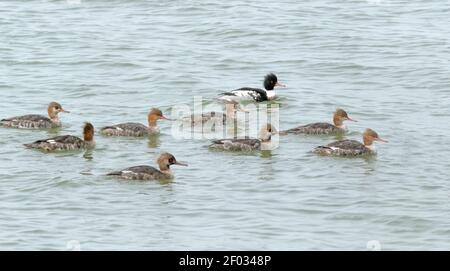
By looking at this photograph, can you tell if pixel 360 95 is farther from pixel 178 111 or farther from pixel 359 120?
pixel 178 111

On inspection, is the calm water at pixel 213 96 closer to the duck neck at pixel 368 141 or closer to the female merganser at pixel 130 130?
the female merganser at pixel 130 130

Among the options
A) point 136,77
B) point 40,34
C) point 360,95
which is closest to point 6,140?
point 136,77

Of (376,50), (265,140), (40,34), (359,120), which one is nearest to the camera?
(265,140)

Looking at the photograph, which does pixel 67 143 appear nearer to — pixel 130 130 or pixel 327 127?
pixel 130 130

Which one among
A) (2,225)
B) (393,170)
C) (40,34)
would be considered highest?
(40,34)

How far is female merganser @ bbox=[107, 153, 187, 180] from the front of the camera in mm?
18703

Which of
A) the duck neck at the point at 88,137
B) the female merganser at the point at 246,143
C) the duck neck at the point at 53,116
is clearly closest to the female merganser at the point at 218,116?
the female merganser at the point at 246,143

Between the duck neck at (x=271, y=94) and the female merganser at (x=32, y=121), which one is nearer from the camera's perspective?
the female merganser at (x=32, y=121)

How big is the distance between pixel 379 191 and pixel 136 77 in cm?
953

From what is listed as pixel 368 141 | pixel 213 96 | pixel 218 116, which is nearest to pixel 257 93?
pixel 213 96

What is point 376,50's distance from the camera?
28.9m

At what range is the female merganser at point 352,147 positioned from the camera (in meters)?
20.3

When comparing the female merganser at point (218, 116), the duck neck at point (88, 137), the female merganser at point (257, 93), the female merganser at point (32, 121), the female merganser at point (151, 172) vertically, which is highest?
the female merganser at point (257, 93)

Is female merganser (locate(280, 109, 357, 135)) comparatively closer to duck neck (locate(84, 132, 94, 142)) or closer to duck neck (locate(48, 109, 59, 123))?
duck neck (locate(84, 132, 94, 142))
